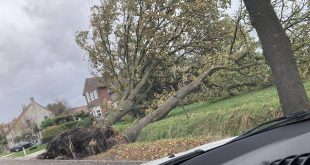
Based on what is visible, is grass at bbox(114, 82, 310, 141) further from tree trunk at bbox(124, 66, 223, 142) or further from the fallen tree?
tree trunk at bbox(124, 66, 223, 142)

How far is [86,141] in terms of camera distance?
66.2ft

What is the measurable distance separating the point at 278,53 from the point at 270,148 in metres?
5.17

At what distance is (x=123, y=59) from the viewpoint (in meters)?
26.3

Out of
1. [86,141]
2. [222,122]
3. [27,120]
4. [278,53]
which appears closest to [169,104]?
[86,141]

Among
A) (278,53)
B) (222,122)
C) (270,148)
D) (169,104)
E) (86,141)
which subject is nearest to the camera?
(270,148)

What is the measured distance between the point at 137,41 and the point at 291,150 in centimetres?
2293

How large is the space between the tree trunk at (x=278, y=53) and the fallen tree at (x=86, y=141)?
39.8 ft

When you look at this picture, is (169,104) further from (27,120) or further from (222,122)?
(27,120)

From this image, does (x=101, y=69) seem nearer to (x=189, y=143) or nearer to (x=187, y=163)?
(x=189, y=143)

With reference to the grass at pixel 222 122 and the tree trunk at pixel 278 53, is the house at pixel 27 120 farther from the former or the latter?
the tree trunk at pixel 278 53

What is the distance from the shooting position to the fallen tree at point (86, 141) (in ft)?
64.0

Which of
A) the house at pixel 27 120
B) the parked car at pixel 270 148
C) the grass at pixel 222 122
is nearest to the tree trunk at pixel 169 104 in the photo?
the grass at pixel 222 122

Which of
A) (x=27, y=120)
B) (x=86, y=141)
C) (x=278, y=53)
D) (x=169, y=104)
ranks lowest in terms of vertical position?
(x=86, y=141)

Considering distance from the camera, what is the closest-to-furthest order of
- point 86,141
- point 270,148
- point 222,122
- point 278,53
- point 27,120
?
1. point 270,148
2. point 278,53
3. point 222,122
4. point 86,141
5. point 27,120
